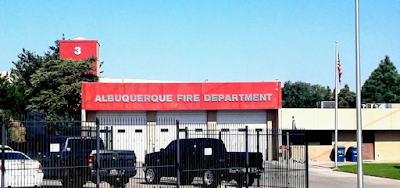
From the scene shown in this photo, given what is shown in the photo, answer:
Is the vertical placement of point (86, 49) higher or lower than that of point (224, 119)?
higher

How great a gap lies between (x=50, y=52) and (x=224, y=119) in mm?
37771

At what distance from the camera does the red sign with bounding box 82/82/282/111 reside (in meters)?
39.7

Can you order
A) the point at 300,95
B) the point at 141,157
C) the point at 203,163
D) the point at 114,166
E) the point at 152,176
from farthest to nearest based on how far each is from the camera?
the point at 300,95 < the point at 203,163 < the point at 152,176 < the point at 141,157 < the point at 114,166

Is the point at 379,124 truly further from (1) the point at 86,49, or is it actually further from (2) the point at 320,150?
(1) the point at 86,49

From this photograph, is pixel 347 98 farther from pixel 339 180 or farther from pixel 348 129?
pixel 339 180

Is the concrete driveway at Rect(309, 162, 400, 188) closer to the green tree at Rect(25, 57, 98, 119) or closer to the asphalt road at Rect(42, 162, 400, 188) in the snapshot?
the asphalt road at Rect(42, 162, 400, 188)

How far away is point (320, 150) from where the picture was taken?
4362 cm

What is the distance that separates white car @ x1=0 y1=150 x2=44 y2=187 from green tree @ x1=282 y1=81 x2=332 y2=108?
92618mm

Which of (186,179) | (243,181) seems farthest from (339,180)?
(186,179)

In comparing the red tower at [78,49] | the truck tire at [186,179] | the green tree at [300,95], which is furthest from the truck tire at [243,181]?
the green tree at [300,95]

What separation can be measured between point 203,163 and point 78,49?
35.1m

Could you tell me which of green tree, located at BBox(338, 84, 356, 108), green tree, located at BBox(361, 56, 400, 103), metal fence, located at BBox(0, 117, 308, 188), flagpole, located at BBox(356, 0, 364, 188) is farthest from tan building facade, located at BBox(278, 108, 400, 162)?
green tree, located at BBox(361, 56, 400, 103)

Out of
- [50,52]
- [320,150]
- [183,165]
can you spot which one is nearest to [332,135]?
[320,150]

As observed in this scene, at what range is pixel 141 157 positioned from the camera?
19062mm
